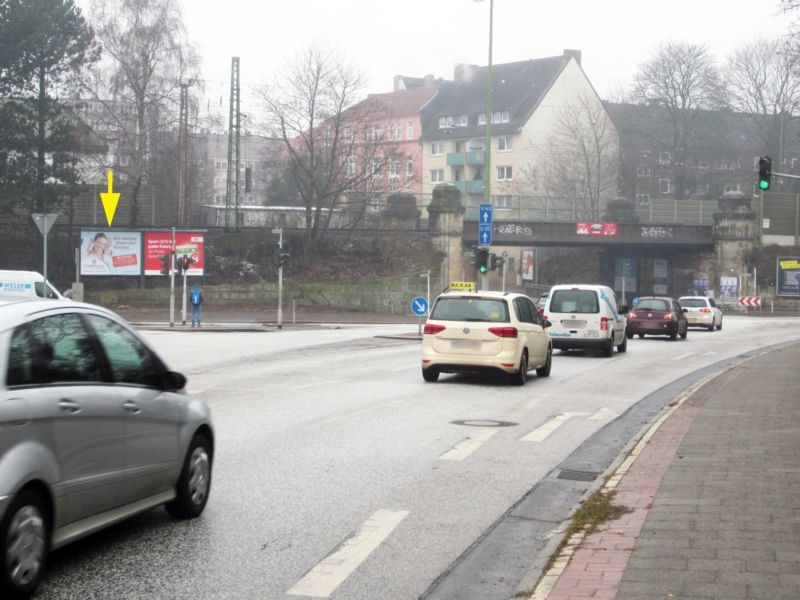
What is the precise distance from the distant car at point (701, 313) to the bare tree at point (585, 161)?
3643cm

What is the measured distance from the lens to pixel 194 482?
7.61 metres

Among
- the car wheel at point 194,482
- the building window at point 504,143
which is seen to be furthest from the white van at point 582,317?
the building window at point 504,143

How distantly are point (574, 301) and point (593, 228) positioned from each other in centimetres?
3995

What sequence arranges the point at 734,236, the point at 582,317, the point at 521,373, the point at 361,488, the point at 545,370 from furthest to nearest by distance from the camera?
the point at 734,236 < the point at 582,317 < the point at 545,370 < the point at 521,373 < the point at 361,488

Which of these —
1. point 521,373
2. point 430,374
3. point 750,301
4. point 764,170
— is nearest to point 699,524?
point 521,373

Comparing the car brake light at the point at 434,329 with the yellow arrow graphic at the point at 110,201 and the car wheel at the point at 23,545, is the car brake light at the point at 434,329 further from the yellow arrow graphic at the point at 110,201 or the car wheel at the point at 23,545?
the yellow arrow graphic at the point at 110,201

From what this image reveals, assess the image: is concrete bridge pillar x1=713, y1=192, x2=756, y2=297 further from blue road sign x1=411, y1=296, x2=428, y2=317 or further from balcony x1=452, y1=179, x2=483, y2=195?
blue road sign x1=411, y1=296, x2=428, y2=317

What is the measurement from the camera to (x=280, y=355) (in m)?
26.1

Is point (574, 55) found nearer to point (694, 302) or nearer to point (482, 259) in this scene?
point (694, 302)

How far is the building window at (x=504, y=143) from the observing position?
102625mm

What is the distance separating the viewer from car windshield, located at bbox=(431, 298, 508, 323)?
18.9 meters

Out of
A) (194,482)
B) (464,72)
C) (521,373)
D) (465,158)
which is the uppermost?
(464,72)

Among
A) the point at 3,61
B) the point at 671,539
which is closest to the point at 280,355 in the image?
the point at 671,539

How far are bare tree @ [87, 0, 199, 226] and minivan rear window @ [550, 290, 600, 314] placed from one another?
3440cm
